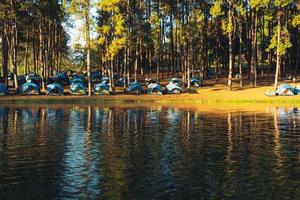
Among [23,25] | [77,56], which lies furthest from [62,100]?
[77,56]

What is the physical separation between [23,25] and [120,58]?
23308 mm

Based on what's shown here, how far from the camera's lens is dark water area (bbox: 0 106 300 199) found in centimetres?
1839

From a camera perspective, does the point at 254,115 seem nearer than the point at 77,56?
Yes

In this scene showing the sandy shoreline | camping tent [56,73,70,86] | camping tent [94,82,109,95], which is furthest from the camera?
camping tent [56,73,70,86]

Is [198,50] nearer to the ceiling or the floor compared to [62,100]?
nearer to the ceiling

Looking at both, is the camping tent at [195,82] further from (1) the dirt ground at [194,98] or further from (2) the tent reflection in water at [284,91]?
(2) the tent reflection in water at [284,91]

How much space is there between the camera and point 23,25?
89625 millimetres

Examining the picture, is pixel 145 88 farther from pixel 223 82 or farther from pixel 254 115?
pixel 254 115

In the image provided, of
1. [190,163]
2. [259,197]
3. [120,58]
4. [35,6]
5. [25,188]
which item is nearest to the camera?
[259,197]

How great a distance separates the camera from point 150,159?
24.6 metres

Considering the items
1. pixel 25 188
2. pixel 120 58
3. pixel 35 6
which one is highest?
pixel 35 6

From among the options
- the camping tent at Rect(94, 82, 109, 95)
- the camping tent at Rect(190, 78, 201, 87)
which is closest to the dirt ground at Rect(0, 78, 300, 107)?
the camping tent at Rect(94, 82, 109, 95)

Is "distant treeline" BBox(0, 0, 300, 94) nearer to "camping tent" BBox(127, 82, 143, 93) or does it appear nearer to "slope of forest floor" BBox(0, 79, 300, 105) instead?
"camping tent" BBox(127, 82, 143, 93)

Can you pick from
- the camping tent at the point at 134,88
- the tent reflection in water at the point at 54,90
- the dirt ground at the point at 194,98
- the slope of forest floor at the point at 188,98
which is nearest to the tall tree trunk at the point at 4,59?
the dirt ground at the point at 194,98
